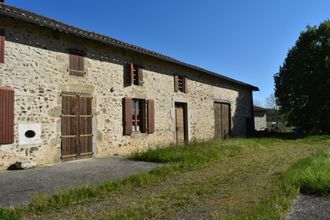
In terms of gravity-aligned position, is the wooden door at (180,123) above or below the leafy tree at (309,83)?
below

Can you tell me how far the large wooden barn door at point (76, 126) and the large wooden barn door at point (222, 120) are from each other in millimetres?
8814

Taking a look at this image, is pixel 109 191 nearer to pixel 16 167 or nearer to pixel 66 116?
pixel 16 167

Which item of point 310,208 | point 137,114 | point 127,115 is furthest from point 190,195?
point 137,114

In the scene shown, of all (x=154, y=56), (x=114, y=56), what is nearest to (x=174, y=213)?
(x=114, y=56)

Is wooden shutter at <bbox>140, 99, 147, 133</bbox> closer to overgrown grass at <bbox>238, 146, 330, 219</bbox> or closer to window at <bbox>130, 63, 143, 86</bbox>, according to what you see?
window at <bbox>130, 63, 143, 86</bbox>

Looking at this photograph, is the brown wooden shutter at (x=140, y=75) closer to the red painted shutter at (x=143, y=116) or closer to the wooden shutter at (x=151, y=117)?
the red painted shutter at (x=143, y=116)

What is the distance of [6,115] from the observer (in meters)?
8.01

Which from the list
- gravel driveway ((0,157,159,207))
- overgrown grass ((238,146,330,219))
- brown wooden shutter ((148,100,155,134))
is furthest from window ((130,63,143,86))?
overgrown grass ((238,146,330,219))

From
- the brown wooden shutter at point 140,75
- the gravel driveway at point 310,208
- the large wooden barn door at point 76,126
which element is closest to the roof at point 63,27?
the brown wooden shutter at point 140,75

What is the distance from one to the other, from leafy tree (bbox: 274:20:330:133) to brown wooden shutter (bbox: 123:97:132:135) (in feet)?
42.4

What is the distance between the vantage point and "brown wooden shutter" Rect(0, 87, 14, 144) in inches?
311

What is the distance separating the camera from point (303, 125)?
811 inches

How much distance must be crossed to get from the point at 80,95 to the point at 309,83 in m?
15.2

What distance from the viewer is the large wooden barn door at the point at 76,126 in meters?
9.57
